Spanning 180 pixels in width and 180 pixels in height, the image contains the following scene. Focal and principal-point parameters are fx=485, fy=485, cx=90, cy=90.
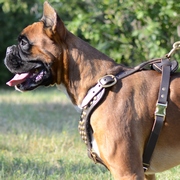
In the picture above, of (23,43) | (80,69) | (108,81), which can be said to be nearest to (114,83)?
(108,81)

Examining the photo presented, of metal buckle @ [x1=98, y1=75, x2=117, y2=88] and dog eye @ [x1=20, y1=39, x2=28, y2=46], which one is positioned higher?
dog eye @ [x1=20, y1=39, x2=28, y2=46]

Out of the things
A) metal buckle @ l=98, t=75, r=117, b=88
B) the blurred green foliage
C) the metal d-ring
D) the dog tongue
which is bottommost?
the blurred green foliage

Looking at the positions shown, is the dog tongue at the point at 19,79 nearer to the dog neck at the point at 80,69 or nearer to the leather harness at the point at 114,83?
the dog neck at the point at 80,69

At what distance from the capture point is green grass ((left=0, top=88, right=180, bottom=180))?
506 cm

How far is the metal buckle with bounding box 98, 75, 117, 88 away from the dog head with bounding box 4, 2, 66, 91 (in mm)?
337

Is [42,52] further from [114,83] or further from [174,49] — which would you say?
[174,49]

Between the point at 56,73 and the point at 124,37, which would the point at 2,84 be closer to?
the point at 124,37

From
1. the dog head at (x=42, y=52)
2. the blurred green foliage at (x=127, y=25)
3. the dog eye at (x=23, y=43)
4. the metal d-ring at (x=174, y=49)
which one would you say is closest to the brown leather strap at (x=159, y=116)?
the metal d-ring at (x=174, y=49)

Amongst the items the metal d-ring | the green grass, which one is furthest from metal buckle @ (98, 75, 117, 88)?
the green grass

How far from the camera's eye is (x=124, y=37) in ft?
27.1

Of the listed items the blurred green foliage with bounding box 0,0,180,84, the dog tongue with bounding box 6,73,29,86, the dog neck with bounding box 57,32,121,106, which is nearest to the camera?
the dog neck with bounding box 57,32,121,106

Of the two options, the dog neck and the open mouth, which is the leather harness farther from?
the open mouth

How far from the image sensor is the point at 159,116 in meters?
3.53

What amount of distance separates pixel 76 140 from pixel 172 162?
319cm
